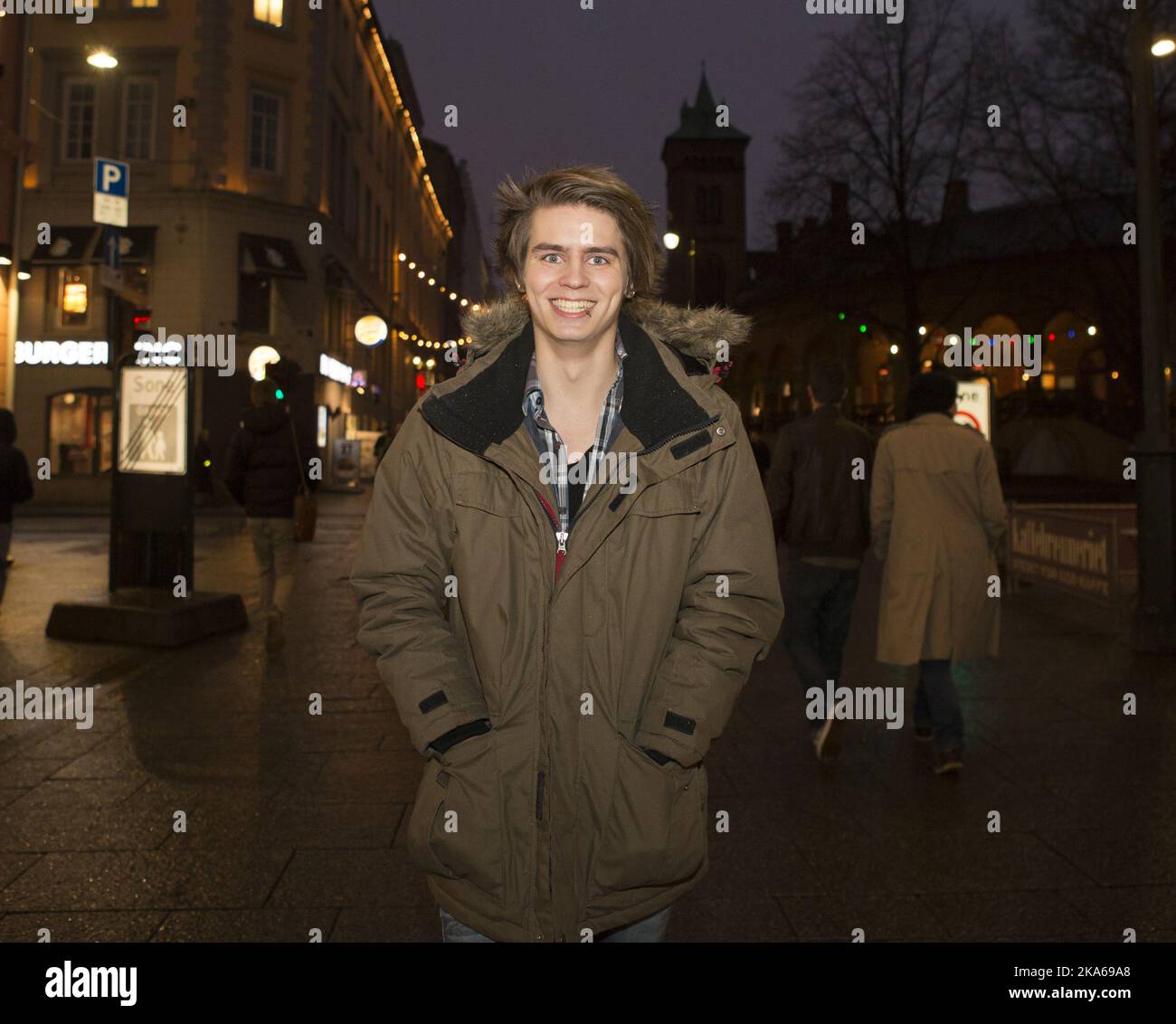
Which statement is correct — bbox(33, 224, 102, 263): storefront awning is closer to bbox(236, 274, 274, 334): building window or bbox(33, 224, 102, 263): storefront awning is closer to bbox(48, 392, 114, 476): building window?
bbox(48, 392, 114, 476): building window

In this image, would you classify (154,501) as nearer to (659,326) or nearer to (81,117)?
(659,326)

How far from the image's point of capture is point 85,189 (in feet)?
97.0

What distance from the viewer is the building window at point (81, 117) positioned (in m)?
30.1

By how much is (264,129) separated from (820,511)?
97.7 feet

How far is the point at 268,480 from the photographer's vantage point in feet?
29.8

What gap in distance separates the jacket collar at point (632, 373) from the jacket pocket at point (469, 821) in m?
0.63

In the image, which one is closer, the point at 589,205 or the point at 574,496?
the point at 574,496

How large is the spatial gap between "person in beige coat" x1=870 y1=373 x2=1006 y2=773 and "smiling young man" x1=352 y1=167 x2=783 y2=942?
11.8 ft

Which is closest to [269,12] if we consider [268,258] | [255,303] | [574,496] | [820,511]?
[268,258]

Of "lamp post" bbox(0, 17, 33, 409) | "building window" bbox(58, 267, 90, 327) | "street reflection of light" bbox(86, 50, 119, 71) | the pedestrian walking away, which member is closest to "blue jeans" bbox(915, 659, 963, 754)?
the pedestrian walking away

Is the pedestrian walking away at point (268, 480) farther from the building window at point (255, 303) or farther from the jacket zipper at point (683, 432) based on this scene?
the building window at point (255, 303)

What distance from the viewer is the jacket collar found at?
2.43m

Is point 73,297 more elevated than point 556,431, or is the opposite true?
point 73,297
